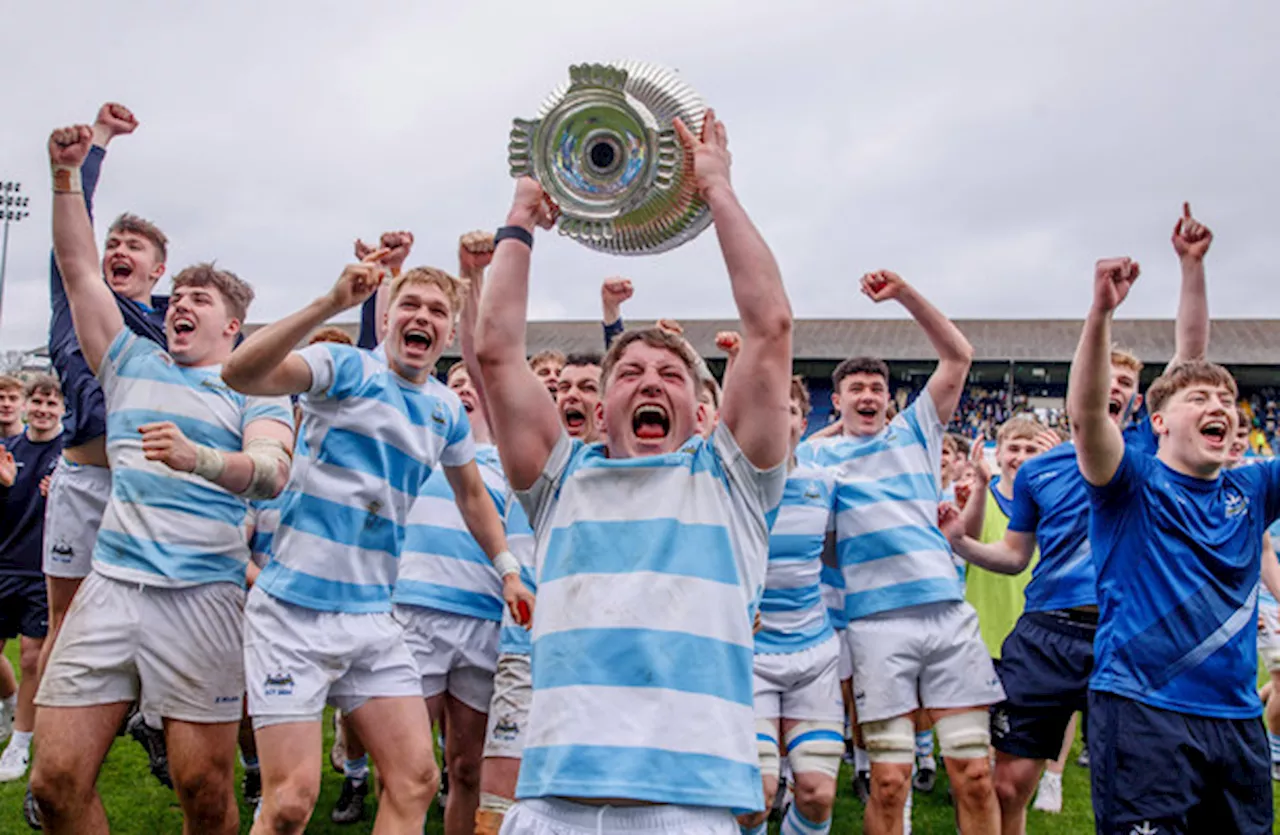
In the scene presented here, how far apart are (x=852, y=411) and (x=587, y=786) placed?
11.3 ft

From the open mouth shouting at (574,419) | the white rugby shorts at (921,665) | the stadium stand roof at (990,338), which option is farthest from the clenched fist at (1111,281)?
the stadium stand roof at (990,338)

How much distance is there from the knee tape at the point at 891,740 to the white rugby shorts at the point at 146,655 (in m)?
2.81

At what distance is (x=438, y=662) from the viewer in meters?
4.77

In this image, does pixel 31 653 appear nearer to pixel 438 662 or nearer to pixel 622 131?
pixel 438 662

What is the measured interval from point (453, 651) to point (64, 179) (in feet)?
8.73

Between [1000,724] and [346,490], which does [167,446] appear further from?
Answer: [1000,724]

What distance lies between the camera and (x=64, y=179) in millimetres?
4137

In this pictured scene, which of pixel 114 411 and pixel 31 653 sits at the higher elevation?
pixel 114 411

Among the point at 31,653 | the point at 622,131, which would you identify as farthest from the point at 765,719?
the point at 31,653

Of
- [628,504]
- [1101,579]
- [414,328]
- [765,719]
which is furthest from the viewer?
[765,719]

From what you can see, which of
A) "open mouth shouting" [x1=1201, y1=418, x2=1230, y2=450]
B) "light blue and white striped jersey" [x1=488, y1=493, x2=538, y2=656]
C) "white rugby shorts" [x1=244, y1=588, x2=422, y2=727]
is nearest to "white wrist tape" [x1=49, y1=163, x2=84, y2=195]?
"white rugby shorts" [x1=244, y1=588, x2=422, y2=727]

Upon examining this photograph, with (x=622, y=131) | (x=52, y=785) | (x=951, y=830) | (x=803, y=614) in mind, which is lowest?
(x=951, y=830)

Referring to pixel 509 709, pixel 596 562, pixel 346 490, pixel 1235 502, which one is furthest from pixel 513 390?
pixel 1235 502

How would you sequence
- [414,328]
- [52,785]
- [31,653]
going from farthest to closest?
1. [31,653]
2. [414,328]
3. [52,785]
